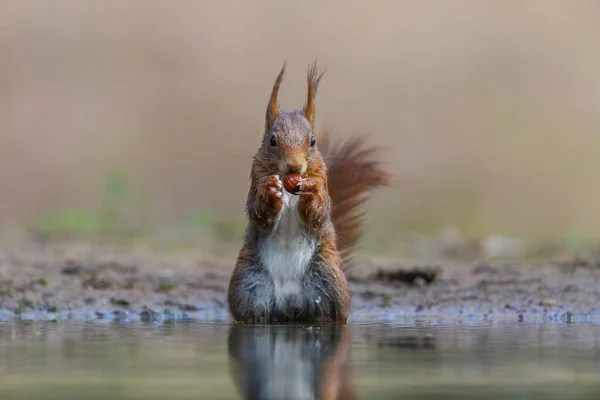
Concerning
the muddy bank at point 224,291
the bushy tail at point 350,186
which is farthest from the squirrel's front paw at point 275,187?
the bushy tail at point 350,186

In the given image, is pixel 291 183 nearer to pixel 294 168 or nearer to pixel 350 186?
pixel 294 168

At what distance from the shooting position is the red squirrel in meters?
6.41

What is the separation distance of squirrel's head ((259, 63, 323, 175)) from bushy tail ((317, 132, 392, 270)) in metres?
0.74

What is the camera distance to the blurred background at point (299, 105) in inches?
536

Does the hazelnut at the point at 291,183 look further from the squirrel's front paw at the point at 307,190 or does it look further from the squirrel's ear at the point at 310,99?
the squirrel's ear at the point at 310,99

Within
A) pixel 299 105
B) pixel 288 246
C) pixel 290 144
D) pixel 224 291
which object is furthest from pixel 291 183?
pixel 299 105

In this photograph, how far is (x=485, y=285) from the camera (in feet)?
26.8

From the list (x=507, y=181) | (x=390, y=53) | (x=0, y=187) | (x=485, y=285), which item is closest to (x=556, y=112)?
(x=507, y=181)

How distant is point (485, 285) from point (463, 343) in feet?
9.05

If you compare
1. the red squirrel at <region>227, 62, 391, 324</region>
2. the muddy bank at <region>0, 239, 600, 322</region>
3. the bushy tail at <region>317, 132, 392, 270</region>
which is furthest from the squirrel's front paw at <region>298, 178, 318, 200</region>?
the bushy tail at <region>317, 132, 392, 270</region>

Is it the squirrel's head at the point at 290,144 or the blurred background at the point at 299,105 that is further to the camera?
the blurred background at the point at 299,105

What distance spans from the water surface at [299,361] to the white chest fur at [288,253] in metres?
0.30

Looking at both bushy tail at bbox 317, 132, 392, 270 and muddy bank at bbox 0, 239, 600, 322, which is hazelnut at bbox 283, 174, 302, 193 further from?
bushy tail at bbox 317, 132, 392, 270

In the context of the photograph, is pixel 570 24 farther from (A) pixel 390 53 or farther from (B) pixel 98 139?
(B) pixel 98 139
